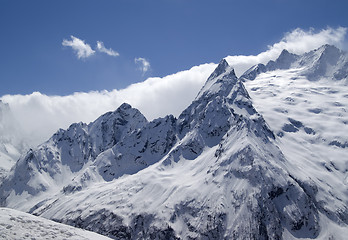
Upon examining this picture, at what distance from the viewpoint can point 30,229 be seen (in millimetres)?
41844

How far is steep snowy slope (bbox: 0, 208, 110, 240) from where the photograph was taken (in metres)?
39.5

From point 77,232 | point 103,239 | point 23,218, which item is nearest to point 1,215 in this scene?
point 23,218

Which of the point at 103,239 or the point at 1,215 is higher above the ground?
the point at 1,215

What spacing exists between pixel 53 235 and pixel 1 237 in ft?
19.0

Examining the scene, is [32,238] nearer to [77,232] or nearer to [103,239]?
[77,232]

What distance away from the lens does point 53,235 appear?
41562 millimetres

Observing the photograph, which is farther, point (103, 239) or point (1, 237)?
point (103, 239)

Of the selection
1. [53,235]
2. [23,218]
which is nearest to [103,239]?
[53,235]

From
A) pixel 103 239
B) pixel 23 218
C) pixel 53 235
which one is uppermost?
pixel 23 218

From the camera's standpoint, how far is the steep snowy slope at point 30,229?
1555 inches

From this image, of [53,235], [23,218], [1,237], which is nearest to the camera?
[1,237]

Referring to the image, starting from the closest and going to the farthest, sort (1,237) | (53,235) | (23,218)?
(1,237) < (53,235) < (23,218)

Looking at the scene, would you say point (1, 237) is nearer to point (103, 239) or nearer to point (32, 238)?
point (32, 238)

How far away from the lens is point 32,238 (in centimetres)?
3944
